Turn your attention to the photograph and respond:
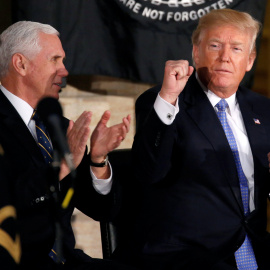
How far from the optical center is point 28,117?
2.73m

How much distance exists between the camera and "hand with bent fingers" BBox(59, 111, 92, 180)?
2.46 meters

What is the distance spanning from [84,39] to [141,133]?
3.52 feet

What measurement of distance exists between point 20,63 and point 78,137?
0.51 meters

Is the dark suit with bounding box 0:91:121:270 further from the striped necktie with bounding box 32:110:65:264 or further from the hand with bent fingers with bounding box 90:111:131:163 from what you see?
the hand with bent fingers with bounding box 90:111:131:163

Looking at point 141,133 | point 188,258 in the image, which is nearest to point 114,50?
point 141,133

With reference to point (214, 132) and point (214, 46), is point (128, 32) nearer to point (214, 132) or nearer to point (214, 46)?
point (214, 46)

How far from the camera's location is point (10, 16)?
3688 mm

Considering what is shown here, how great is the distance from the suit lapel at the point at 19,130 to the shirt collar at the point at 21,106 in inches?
2.5

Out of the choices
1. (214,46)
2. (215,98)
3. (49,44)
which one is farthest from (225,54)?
(49,44)

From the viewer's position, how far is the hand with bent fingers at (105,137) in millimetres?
2590

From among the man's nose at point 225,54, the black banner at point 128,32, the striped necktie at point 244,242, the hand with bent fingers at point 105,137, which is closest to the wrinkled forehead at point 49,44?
the hand with bent fingers at point 105,137

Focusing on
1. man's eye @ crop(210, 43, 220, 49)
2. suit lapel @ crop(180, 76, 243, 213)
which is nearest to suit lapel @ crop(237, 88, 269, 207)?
suit lapel @ crop(180, 76, 243, 213)

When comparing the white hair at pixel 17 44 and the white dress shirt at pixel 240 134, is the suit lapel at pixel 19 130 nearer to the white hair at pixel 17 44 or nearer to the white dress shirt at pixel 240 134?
the white hair at pixel 17 44

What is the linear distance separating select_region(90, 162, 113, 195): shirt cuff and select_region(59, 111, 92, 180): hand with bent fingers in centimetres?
28
